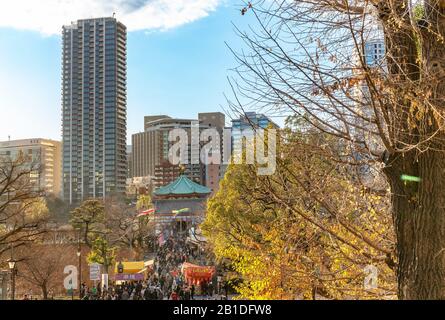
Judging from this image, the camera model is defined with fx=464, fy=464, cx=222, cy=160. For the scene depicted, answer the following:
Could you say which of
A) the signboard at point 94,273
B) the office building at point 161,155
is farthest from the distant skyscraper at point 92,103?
the signboard at point 94,273

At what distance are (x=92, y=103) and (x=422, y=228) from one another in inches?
1774

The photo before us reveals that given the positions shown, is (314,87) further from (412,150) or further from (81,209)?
(81,209)

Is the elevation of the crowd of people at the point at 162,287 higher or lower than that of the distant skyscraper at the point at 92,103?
lower

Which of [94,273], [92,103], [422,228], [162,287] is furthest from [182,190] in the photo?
[422,228]

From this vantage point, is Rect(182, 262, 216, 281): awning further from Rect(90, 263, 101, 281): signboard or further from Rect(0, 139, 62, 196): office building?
Rect(0, 139, 62, 196): office building

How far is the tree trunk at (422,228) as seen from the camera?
2.81m

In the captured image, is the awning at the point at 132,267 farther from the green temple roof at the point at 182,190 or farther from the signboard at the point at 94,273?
the green temple roof at the point at 182,190

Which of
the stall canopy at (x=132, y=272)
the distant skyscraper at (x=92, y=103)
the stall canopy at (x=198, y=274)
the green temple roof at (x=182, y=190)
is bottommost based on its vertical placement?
the stall canopy at (x=132, y=272)

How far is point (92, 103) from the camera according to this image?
4528cm

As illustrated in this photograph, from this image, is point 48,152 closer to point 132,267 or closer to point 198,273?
point 132,267

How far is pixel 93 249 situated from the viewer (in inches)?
1028

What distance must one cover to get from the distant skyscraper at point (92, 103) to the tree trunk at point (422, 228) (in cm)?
4358

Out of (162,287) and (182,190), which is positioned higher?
(182,190)
